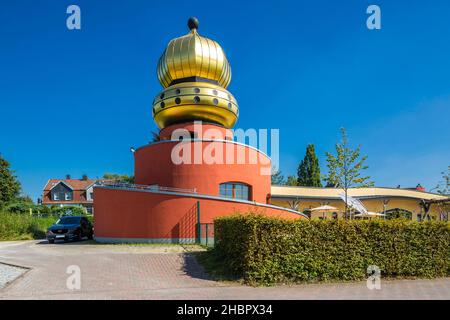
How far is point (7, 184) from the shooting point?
3684cm

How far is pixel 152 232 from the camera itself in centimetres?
1597

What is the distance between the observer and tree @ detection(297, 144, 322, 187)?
4203cm

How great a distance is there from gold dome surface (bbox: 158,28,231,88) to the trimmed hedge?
1394 cm

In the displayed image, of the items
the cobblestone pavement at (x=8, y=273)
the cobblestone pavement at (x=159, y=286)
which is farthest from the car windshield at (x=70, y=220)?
the cobblestone pavement at (x=8, y=273)

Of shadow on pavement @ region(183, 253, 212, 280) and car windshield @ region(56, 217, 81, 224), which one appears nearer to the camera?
shadow on pavement @ region(183, 253, 212, 280)

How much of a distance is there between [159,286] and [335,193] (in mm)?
25834

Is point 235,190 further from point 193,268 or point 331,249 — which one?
point 331,249

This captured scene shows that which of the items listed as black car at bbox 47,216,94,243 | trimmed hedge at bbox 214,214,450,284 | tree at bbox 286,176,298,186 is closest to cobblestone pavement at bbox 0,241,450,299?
trimmed hedge at bbox 214,214,450,284

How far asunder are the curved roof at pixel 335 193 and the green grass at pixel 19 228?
62.0 ft

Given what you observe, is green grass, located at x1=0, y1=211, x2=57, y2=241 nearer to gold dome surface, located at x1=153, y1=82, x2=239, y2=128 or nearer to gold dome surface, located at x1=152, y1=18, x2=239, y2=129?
gold dome surface, located at x1=152, y1=18, x2=239, y2=129

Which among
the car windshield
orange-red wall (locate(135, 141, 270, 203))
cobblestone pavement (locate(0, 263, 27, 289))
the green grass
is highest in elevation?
orange-red wall (locate(135, 141, 270, 203))

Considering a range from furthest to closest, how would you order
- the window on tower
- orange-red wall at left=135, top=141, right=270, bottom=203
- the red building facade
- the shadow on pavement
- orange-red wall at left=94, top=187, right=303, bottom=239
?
the window on tower → orange-red wall at left=135, top=141, right=270, bottom=203 → the red building facade → orange-red wall at left=94, top=187, right=303, bottom=239 → the shadow on pavement

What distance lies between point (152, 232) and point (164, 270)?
6.47 metres

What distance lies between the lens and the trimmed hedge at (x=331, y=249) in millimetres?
8273
